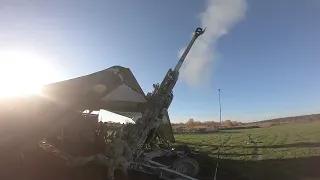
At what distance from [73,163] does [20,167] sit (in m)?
1.62

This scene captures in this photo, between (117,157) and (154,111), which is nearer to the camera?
(117,157)

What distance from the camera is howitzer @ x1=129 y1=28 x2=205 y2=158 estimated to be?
13492 millimetres

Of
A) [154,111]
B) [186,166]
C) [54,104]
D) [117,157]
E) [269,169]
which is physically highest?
[54,104]

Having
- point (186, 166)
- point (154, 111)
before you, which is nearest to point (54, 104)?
point (154, 111)

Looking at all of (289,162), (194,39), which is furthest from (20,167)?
(289,162)

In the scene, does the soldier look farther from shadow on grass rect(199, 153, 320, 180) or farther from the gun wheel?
shadow on grass rect(199, 153, 320, 180)

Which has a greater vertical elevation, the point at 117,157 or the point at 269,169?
the point at 117,157

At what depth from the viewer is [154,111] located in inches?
556

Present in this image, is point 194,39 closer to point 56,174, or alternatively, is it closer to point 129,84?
point 129,84

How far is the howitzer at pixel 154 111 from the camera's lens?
13.5m

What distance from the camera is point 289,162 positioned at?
17.5 metres

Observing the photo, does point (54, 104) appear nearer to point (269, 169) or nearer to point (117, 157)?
point (117, 157)

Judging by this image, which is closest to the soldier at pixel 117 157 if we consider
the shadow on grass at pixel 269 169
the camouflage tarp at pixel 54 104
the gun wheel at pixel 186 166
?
the camouflage tarp at pixel 54 104

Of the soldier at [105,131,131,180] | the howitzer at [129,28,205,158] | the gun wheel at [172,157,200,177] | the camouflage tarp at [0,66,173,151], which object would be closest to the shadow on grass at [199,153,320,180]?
the gun wheel at [172,157,200,177]
